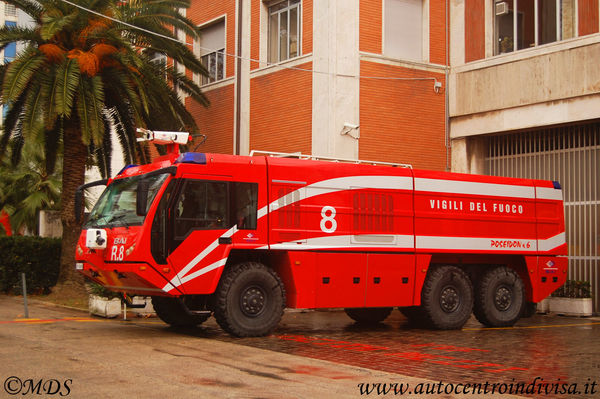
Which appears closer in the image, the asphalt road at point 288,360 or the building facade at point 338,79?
the asphalt road at point 288,360

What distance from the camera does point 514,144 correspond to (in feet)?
69.3

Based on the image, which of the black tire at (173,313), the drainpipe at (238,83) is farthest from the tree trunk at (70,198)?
the black tire at (173,313)

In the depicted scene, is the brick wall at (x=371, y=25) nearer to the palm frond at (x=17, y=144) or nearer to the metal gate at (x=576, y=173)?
the metal gate at (x=576, y=173)

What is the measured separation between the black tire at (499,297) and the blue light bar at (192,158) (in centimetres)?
637

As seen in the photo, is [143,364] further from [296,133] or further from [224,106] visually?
[224,106]

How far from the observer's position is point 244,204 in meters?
13.3

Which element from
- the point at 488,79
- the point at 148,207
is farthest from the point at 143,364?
the point at 488,79

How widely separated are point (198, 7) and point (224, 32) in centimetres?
183

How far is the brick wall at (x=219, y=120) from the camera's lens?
77.2ft

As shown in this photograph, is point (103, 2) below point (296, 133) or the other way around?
the other way around

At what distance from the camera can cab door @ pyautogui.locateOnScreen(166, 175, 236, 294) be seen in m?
12.6

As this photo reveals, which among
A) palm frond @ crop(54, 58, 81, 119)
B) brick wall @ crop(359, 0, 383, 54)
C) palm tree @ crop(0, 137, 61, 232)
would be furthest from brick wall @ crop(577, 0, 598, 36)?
palm tree @ crop(0, 137, 61, 232)

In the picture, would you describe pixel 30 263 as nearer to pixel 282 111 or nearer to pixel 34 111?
pixel 34 111

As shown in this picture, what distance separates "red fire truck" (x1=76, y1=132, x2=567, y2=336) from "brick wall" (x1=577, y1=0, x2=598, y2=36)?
456 cm
